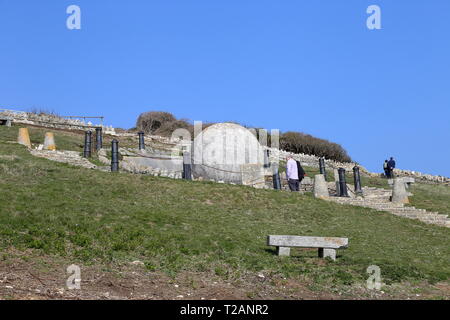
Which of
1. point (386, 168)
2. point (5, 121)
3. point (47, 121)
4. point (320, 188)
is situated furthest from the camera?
point (47, 121)

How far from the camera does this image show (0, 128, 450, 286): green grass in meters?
13.2

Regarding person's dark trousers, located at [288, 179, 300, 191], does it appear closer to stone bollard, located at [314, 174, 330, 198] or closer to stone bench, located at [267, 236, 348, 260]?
stone bollard, located at [314, 174, 330, 198]

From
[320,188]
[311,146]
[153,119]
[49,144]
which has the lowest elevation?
[320,188]

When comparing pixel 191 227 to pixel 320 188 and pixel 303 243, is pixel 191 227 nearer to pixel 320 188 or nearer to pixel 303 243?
pixel 303 243

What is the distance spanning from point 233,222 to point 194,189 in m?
3.84

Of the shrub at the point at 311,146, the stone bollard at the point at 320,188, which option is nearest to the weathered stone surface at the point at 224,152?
the stone bollard at the point at 320,188

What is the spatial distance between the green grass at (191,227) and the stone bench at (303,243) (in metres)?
0.27

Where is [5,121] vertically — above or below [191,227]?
above

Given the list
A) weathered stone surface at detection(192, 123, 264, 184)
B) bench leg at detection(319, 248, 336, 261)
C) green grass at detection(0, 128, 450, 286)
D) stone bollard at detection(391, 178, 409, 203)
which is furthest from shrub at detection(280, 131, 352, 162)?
bench leg at detection(319, 248, 336, 261)

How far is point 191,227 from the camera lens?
16219 millimetres

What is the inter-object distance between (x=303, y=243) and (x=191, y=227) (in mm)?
3177

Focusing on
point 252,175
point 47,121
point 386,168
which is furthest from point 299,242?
point 47,121

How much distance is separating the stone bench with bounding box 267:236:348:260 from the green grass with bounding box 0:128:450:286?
27cm

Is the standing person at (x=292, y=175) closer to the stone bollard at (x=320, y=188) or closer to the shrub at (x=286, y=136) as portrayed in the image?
the stone bollard at (x=320, y=188)
